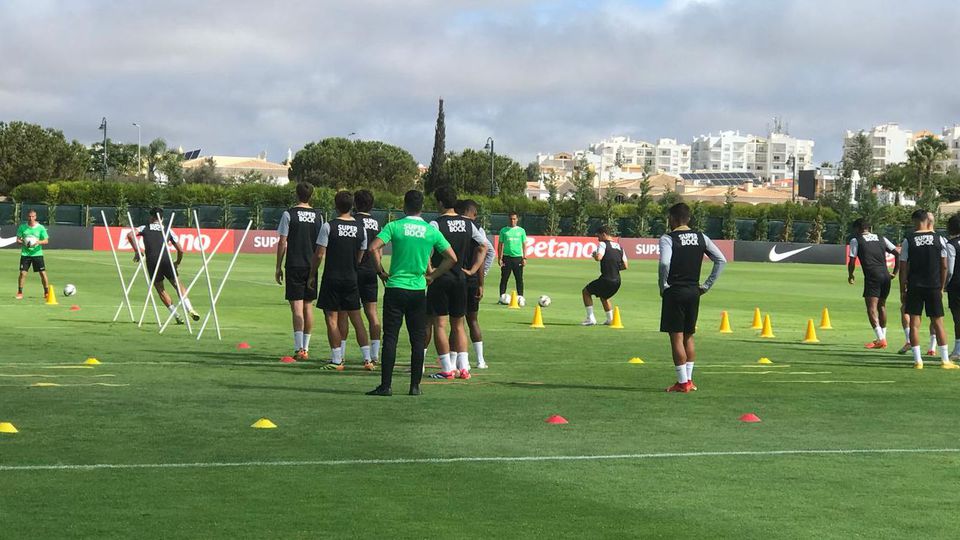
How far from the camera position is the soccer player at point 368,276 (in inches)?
598

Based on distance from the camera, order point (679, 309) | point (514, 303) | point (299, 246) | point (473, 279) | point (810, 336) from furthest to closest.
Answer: point (514, 303) < point (810, 336) < point (299, 246) < point (473, 279) < point (679, 309)

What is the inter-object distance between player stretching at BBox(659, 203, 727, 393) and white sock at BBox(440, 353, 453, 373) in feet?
7.82

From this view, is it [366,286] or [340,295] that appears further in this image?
[366,286]

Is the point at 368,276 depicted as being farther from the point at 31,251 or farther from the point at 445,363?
the point at 31,251

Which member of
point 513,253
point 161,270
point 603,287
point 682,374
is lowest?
point 682,374

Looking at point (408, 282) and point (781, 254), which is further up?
point (408, 282)

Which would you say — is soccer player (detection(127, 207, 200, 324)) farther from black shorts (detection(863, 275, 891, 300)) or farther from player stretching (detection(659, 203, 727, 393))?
black shorts (detection(863, 275, 891, 300))

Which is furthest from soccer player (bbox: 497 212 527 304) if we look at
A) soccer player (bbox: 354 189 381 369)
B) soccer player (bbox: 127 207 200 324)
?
soccer player (bbox: 354 189 381 369)

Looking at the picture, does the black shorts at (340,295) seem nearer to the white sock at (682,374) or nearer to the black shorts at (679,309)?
the black shorts at (679,309)

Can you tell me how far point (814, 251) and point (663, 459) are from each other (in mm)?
63636

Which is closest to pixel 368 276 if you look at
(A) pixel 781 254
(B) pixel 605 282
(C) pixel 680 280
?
(C) pixel 680 280

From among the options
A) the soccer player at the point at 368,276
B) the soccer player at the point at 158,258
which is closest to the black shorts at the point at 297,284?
the soccer player at the point at 368,276

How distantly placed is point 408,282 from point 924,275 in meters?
7.66

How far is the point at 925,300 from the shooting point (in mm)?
17578
